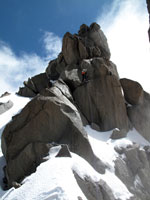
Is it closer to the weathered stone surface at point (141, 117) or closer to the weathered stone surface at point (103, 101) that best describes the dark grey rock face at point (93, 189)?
the weathered stone surface at point (103, 101)

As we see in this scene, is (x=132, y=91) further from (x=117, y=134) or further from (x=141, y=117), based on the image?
(x=117, y=134)

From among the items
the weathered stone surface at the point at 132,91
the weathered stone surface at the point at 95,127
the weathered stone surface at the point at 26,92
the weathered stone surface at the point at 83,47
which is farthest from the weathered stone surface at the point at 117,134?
the weathered stone surface at the point at 26,92

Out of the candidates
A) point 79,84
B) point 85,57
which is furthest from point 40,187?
point 85,57

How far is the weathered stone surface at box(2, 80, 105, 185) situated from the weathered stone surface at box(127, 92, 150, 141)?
11.4 m

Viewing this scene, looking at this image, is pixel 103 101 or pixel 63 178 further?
pixel 103 101

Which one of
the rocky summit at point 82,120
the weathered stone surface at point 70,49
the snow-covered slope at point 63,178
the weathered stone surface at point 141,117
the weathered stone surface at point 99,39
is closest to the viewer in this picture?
the snow-covered slope at point 63,178

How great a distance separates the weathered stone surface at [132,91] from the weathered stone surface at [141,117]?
100cm

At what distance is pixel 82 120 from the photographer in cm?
2377

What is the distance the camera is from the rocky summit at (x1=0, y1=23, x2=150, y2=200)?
1526 centimetres

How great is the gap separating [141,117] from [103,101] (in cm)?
567

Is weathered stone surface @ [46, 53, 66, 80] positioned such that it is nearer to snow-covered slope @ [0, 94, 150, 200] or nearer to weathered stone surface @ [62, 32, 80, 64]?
weathered stone surface @ [62, 32, 80, 64]

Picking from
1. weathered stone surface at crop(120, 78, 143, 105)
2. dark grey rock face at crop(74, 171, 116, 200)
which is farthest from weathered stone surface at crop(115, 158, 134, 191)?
weathered stone surface at crop(120, 78, 143, 105)

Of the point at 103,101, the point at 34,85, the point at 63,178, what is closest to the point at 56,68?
the point at 34,85

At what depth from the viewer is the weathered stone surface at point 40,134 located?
15367 mm
